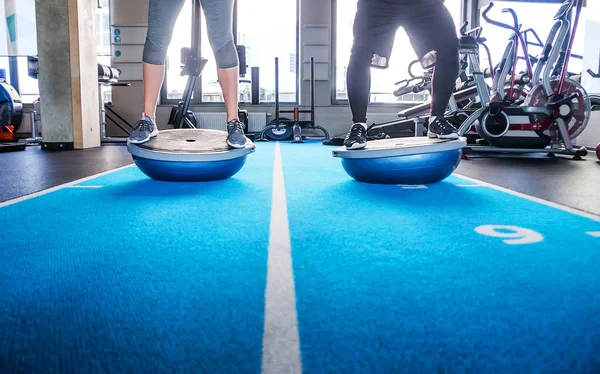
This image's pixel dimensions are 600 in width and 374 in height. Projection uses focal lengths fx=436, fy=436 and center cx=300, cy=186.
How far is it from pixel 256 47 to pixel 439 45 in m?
6.07

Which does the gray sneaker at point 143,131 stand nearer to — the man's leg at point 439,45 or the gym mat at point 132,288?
the gym mat at point 132,288

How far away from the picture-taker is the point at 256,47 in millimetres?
7863

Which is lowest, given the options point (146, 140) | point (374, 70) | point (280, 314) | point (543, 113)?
point (280, 314)

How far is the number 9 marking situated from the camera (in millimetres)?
1218

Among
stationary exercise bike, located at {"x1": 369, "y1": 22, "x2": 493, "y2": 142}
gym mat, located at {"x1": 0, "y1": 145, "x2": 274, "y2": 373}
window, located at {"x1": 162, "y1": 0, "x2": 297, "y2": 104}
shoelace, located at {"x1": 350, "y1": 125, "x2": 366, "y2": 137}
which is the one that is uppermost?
window, located at {"x1": 162, "y1": 0, "x2": 297, "y2": 104}

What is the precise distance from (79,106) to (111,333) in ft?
15.0

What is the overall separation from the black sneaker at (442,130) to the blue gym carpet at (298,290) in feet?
2.14

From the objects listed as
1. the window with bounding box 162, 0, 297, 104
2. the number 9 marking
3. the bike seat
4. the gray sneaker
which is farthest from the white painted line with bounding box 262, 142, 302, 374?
the window with bounding box 162, 0, 297, 104

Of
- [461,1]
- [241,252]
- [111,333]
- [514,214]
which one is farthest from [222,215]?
[461,1]

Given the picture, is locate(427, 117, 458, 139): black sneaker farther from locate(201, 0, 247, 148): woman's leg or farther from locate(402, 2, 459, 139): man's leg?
locate(201, 0, 247, 148): woman's leg

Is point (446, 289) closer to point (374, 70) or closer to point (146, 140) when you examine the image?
point (146, 140)

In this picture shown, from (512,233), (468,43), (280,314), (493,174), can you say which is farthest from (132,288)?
(468,43)

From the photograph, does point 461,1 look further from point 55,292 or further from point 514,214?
point 55,292

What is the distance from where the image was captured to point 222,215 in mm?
1512
